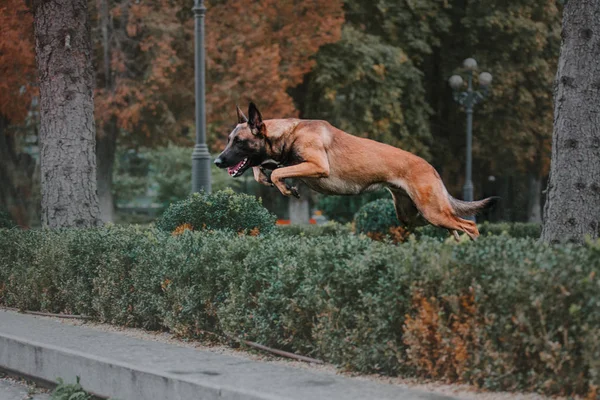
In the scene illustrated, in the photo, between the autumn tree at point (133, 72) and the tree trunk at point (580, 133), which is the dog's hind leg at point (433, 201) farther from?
the autumn tree at point (133, 72)

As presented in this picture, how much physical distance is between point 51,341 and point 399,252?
3.51m

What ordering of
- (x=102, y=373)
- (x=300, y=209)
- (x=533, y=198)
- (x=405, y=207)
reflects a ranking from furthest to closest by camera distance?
(x=533, y=198) → (x=300, y=209) → (x=405, y=207) → (x=102, y=373)

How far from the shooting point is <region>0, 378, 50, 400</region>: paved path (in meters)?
8.38

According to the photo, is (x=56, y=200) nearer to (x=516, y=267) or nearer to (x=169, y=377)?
(x=169, y=377)

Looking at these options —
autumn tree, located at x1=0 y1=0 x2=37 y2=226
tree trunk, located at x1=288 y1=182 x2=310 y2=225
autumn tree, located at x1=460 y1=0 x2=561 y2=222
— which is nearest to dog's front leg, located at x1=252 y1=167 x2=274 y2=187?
autumn tree, located at x1=0 y1=0 x2=37 y2=226

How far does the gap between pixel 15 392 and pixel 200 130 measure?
30.3 ft

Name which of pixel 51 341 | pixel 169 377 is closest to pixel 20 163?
pixel 51 341

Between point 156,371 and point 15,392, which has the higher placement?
point 156,371

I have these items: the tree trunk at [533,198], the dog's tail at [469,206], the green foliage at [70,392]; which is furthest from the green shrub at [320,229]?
the tree trunk at [533,198]

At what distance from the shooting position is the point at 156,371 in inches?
275

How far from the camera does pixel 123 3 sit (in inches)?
1227

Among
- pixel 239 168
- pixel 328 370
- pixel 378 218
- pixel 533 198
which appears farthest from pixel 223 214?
pixel 533 198

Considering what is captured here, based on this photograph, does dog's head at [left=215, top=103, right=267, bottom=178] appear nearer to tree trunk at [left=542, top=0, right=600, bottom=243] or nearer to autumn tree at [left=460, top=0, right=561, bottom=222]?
tree trunk at [left=542, top=0, right=600, bottom=243]

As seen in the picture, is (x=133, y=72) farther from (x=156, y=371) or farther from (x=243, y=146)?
(x=156, y=371)
